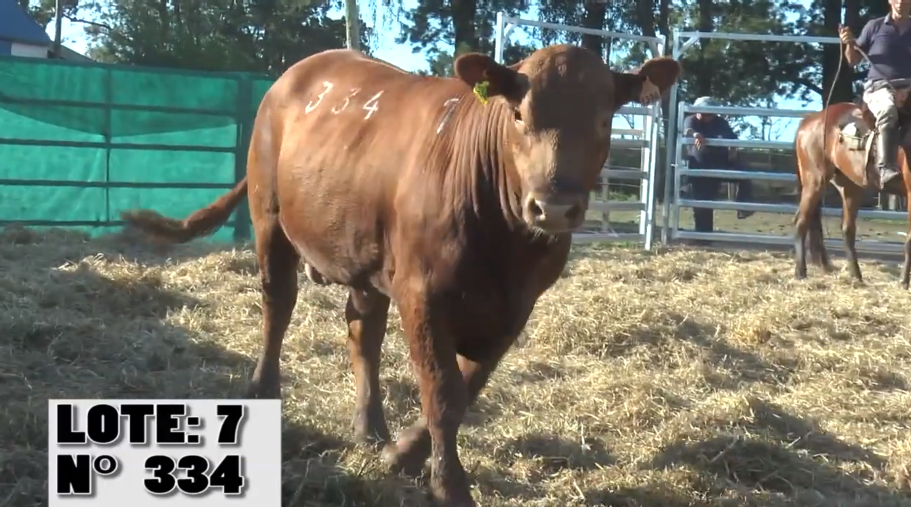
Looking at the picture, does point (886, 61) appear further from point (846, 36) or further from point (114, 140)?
point (114, 140)

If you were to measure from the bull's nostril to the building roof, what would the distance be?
26735 mm

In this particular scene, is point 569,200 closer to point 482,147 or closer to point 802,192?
point 482,147

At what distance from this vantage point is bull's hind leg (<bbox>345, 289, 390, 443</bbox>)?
3.93 metres

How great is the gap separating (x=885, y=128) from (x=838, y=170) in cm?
139

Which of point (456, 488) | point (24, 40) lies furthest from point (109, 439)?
point (24, 40)

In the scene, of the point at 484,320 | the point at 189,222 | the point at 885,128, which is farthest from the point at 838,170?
the point at 484,320

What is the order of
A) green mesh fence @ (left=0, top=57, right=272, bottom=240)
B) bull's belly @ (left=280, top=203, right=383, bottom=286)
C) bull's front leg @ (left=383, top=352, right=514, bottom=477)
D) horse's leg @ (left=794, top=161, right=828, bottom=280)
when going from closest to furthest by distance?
bull's front leg @ (left=383, top=352, right=514, bottom=477)
bull's belly @ (left=280, top=203, right=383, bottom=286)
green mesh fence @ (left=0, top=57, right=272, bottom=240)
horse's leg @ (left=794, top=161, right=828, bottom=280)

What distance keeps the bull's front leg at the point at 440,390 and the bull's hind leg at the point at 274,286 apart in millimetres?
1373

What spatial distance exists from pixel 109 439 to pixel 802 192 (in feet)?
27.0

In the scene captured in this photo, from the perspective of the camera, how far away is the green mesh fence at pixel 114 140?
30.1ft

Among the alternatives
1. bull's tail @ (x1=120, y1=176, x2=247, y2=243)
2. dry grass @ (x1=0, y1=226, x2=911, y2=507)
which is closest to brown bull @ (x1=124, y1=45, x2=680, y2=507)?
dry grass @ (x1=0, y1=226, x2=911, y2=507)

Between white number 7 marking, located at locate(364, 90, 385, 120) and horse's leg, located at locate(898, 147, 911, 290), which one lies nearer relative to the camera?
white number 7 marking, located at locate(364, 90, 385, 120)

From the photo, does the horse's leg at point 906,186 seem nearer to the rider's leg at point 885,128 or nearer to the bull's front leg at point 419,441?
the rider's leg at point 885,128

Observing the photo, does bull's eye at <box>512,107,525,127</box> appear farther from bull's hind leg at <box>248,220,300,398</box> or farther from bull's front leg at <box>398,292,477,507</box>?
bull's hind leg at <box>248,220,300,398</box>
